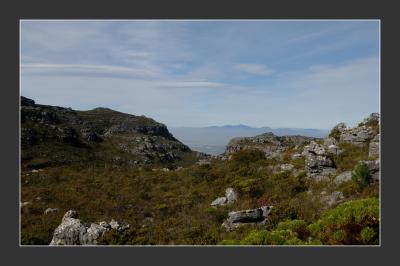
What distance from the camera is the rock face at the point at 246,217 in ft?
46.0

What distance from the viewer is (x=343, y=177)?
15.6 m

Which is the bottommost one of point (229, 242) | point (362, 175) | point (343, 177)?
point (229, 242)

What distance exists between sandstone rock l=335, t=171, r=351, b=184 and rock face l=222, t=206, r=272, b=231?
304cm

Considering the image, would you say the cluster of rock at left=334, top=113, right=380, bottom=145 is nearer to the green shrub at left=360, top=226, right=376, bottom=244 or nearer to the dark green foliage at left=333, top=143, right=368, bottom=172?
the dark green foliage at left=333, top=143, right=368, bottom=172

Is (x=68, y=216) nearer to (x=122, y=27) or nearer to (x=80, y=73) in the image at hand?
(x=80, y=73)

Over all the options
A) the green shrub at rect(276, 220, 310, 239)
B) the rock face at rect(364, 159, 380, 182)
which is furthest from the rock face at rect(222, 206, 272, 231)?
the rock face at rect(364, 159, 380, 182)

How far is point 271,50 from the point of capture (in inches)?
587

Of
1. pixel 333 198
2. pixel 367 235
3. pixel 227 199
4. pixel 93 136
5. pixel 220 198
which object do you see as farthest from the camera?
pixel 93 136

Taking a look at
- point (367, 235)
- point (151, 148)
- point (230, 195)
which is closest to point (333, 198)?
point (367, 235)

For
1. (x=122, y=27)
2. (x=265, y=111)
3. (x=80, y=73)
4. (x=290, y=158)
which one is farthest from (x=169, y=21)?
(x=290, y=158)

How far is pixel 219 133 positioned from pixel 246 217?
3727 mm

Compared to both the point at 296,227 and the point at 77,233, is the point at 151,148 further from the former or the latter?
the point at 296,227

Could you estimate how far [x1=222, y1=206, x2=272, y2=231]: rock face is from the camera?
1401cm

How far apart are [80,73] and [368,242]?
10.3 m
